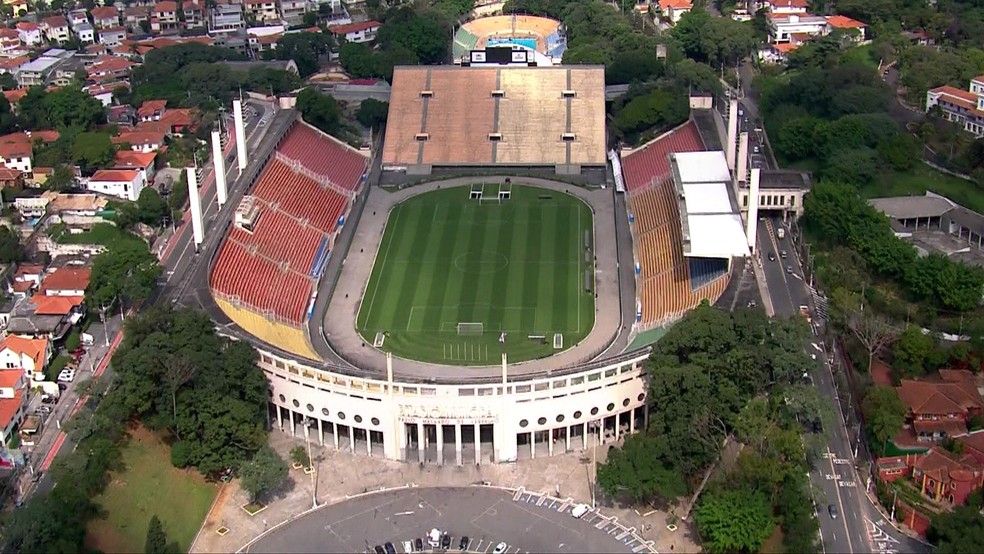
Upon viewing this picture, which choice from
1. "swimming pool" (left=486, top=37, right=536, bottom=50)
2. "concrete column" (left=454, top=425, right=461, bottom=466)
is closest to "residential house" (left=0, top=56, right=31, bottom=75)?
"swimming pool" (left=486, top=37, right=536, bottom=50)

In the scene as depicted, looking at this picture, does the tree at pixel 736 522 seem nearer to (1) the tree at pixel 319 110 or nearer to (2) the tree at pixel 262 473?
(2) the tree at pixel 262 473

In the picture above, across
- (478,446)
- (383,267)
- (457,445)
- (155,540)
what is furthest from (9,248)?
(478,446)

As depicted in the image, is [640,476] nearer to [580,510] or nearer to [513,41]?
[580,510]

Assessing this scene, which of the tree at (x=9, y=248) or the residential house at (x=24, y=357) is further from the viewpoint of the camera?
the tree at (x=9, y=248)

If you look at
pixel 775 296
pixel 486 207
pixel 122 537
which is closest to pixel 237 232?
pixel 486 207

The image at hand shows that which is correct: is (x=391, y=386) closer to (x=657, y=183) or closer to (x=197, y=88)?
(x=657, y=183)

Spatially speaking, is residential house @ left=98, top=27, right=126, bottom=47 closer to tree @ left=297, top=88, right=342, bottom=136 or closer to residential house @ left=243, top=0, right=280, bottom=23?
residential house @ left=243, top=0, right=280, bottom=23

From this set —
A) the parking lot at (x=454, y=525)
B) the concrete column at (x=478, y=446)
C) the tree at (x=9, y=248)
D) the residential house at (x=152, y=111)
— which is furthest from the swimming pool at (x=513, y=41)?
the parking lot at (x=454, y=525)
